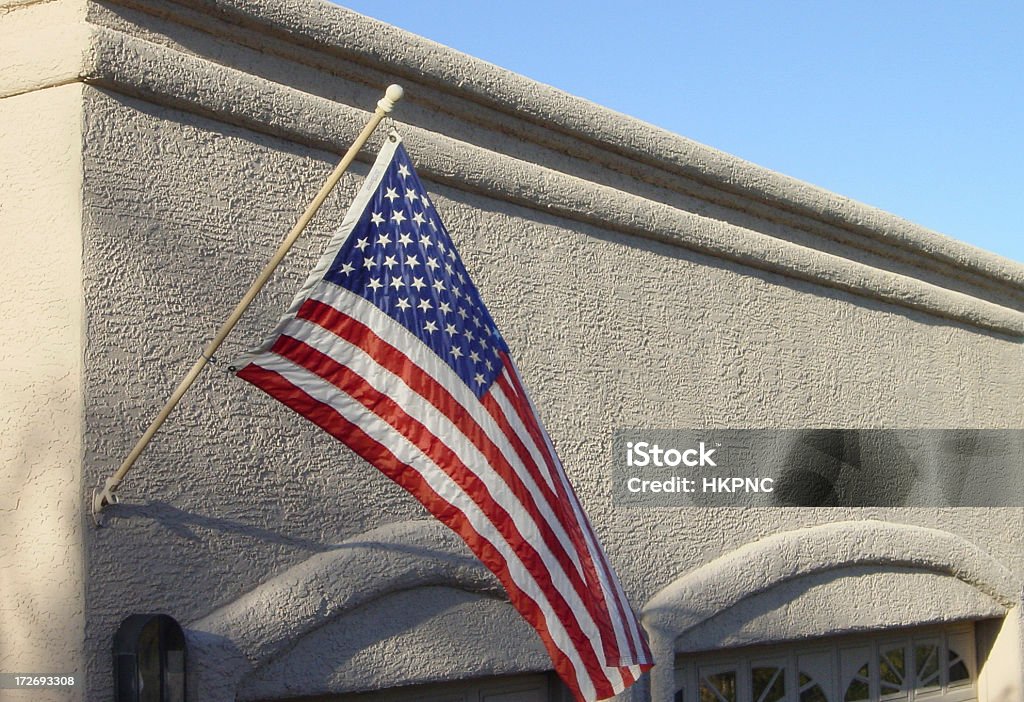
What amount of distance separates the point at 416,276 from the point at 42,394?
51.0 inches

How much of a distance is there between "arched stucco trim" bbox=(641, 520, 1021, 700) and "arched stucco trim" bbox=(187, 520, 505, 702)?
1257 millimetres

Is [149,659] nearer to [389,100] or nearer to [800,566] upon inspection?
[389,100]

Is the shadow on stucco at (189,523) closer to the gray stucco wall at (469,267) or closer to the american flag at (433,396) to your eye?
the gray stucco wall at (469,267)

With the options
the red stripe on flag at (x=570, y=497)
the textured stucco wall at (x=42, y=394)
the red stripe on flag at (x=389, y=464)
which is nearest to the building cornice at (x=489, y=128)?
the textured stucco wall at (x=42, y=394)

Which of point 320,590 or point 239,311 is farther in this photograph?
point 320,590

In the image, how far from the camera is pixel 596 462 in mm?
6004

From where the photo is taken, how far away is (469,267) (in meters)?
5.54

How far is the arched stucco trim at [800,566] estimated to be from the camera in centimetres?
621

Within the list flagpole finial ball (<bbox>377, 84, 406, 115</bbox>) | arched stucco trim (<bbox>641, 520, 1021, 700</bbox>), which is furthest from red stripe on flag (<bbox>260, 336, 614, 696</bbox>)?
arched stucco trim (<bbox>641, 520, 1021, 700</bbox>)

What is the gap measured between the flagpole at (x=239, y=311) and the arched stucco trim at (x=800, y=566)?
9.53 feet

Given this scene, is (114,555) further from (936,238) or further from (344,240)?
(936,238)

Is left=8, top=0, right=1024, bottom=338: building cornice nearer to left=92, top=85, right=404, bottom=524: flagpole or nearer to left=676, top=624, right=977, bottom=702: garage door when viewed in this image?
left=92, top=85, right=404, bottom=524: flagpole

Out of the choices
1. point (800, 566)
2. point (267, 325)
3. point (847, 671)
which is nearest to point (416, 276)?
point (267, 325)

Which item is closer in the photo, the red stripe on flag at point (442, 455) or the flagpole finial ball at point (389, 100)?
the red stripe on flag at point (442, 455)
